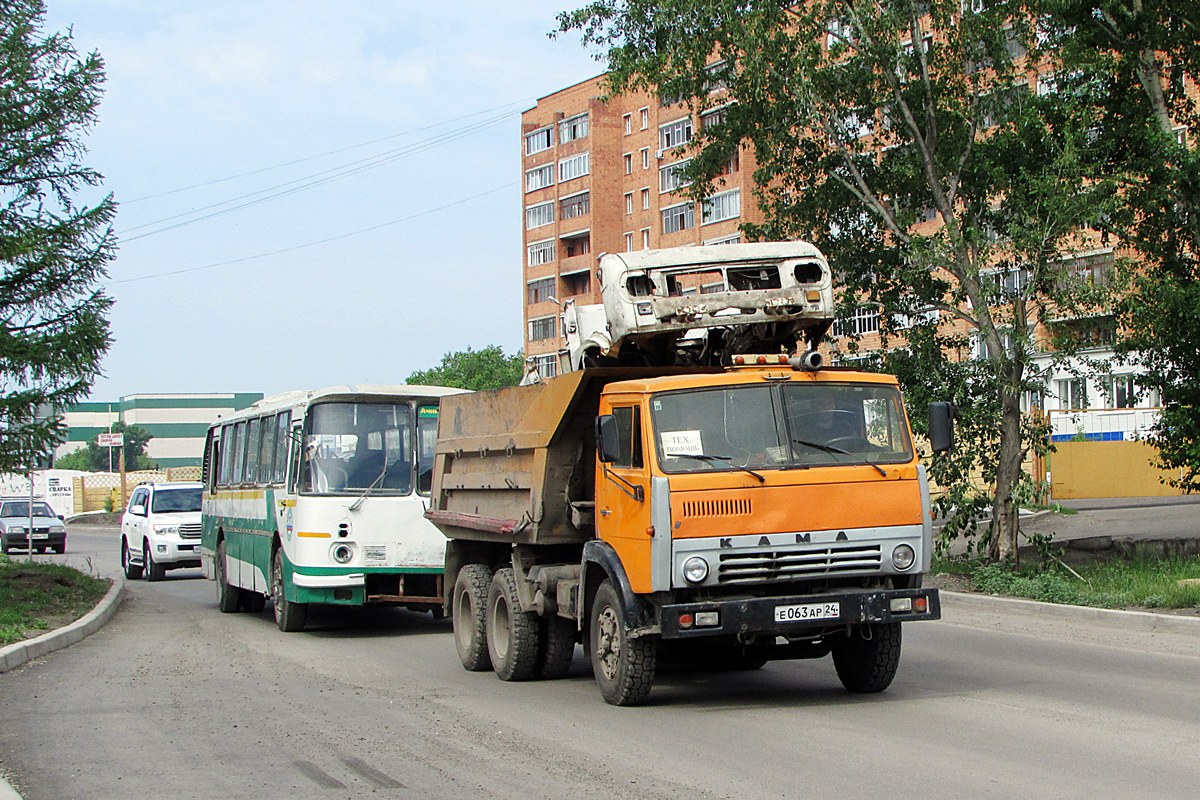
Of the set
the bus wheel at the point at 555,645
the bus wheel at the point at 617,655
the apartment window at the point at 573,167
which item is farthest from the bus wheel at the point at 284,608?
the apartment window at the point at 573,167

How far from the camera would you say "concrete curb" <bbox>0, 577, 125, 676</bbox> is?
14.2 metres

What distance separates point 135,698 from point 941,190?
1506 cm

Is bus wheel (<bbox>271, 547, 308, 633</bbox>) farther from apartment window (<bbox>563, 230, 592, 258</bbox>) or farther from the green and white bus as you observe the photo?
apartment window (<bbox>563, 230, 592, 258</bbox>)

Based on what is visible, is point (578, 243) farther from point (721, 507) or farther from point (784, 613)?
point (784, 613)

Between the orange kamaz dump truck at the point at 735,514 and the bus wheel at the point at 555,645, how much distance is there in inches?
23.7

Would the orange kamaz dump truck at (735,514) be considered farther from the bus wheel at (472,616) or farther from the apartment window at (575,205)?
the apartment window at (575,205)

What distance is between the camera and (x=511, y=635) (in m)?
12.6

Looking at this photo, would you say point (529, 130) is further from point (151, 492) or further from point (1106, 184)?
point (1106, 184)

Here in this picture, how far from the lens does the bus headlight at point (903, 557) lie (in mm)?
10392

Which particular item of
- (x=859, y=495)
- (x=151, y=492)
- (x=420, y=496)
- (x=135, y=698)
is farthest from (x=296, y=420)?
(x=151, y=492)

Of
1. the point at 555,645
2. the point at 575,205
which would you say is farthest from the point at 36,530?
the point at 575,205

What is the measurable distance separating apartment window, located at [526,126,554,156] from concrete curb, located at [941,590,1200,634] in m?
83.4

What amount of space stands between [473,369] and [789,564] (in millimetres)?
118157

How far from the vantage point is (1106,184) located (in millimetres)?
19938
